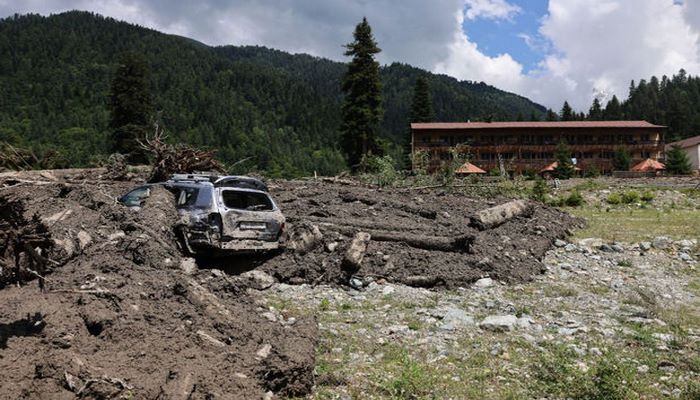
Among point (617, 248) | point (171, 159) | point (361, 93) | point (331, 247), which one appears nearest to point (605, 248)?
point (617, 248)

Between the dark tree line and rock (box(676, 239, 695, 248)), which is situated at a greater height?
Answer: the dark tree line

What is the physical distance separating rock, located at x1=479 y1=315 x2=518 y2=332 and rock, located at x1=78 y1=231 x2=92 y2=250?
5.68m

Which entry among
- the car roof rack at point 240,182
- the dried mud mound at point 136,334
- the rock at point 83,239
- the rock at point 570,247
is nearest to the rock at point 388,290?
the dried mud mound at point 136,334

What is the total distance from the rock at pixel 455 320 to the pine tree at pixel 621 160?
207 feet

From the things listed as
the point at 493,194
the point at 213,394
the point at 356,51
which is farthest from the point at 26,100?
the point at 213,394

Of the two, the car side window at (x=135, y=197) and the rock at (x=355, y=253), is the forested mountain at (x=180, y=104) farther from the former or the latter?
the rock at (x=355, y=253)

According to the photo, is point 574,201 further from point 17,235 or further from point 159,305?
point 17,235

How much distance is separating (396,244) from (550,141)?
62937mm

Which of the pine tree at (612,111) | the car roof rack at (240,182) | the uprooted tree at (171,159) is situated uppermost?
the pine tree at (612,111)

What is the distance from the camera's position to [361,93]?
43.8m

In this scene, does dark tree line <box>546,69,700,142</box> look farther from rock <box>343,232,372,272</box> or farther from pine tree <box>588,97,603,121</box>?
rock <box>343,232,372,272</box>

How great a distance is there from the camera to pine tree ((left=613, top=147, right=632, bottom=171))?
63406 mm

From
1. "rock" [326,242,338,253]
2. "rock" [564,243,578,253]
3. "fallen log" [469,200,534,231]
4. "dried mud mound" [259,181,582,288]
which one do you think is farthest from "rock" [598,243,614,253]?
"rock" [326,242,338,253]

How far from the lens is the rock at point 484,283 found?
10.1 metres
